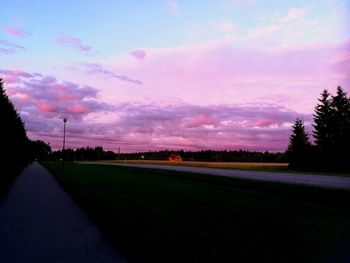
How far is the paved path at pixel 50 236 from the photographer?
7.04m

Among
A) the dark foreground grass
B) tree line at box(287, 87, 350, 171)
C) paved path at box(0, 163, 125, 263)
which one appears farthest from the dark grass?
tree line at box(287, 87, 350, 171)

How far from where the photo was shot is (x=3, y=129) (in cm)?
2609

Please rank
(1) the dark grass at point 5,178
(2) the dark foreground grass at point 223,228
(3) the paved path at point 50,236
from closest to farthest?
(3) the paved path at point 50,236 < (2) the dark foreground grass at point 223,228 < (1) the dark grass at point 5,178

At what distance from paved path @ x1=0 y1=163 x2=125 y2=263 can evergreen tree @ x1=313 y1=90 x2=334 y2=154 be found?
58.5 meters

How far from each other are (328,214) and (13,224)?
9.34 m

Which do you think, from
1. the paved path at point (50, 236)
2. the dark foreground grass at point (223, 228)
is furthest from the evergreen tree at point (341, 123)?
the paved path at point (50, 236)

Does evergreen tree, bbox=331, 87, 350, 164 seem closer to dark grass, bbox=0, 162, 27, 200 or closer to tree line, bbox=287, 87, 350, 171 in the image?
tree line, bbox=287, 87, 350, 171

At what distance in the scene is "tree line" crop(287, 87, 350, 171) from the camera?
201 feet

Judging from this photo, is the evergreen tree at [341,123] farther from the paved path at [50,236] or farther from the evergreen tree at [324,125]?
the paved path at [50,236]

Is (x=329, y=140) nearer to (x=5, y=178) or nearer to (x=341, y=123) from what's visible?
(x=341, y=123)

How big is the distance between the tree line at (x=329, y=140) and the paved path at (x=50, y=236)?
176 ft

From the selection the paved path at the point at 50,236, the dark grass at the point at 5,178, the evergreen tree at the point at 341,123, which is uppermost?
the evergreen tree at the point at 341,123

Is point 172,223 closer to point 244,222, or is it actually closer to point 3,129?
point 244,222

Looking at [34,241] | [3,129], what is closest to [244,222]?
[34,241]
